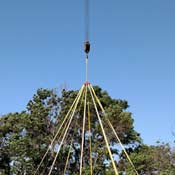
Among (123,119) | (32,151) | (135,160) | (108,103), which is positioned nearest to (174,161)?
(135,160)

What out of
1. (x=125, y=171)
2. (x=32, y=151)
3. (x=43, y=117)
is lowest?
(x=125, y=171)

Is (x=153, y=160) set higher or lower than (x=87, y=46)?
higher

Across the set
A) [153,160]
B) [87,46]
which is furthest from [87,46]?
[153,160]

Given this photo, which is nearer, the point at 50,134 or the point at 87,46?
the point at 87,46

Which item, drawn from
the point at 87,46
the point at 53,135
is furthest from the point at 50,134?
the point at 87,46

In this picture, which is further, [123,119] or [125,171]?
[123,119]

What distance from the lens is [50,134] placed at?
26859 mm

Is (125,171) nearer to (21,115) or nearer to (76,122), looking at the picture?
(76,122)

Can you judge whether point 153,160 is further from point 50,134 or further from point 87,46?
point 87,46

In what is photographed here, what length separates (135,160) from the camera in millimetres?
24953

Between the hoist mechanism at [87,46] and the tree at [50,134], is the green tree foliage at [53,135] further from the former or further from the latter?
the hoist mechanism at [87,46]

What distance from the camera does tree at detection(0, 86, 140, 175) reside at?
2600 cm

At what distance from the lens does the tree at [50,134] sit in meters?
26.0

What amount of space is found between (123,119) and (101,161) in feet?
8.95
